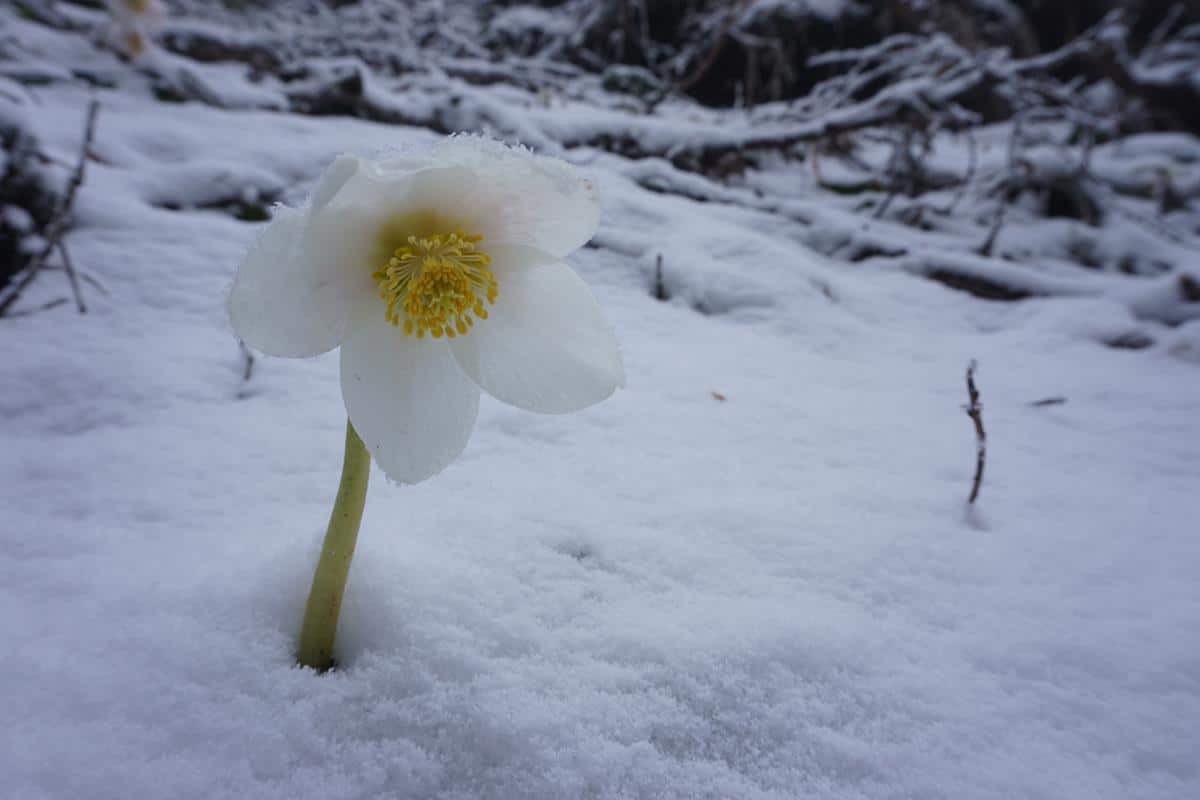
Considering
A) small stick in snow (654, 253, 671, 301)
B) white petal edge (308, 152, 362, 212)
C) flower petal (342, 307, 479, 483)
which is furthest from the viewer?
small stick in snow (654, 253, 671, 301)

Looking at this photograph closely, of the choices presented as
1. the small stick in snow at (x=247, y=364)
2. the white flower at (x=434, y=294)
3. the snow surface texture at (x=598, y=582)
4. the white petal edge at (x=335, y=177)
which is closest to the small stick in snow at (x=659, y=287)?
the snow surface texture at (x=598, y=582)

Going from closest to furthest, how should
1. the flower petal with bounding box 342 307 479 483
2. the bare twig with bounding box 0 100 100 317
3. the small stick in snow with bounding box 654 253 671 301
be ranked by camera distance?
the flower petal with bounding box 342 307 479 483
the bare twig with bounding box 0 100 100 317
the small stick in snow with bounding box 654 253 671 301

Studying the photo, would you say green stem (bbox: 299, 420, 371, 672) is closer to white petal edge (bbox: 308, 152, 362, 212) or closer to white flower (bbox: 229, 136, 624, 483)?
white flower (bbox: 229, 136, 624, 483)

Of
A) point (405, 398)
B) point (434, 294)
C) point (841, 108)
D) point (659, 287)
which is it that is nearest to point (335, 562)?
point (405, 398)

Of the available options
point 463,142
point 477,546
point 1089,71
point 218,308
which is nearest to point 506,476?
point 477,546

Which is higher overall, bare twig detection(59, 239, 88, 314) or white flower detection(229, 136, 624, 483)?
white flower detection(229, 136, 624, 483)

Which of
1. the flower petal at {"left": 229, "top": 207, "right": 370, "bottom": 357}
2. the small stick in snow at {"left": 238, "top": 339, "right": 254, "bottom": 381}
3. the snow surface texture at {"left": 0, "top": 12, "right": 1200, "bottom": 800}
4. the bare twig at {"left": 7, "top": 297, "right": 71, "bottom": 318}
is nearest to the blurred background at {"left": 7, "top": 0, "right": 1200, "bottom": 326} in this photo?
the bare twig at {"left": 7, "top": 297, "right": 71, "bottom": 318}
